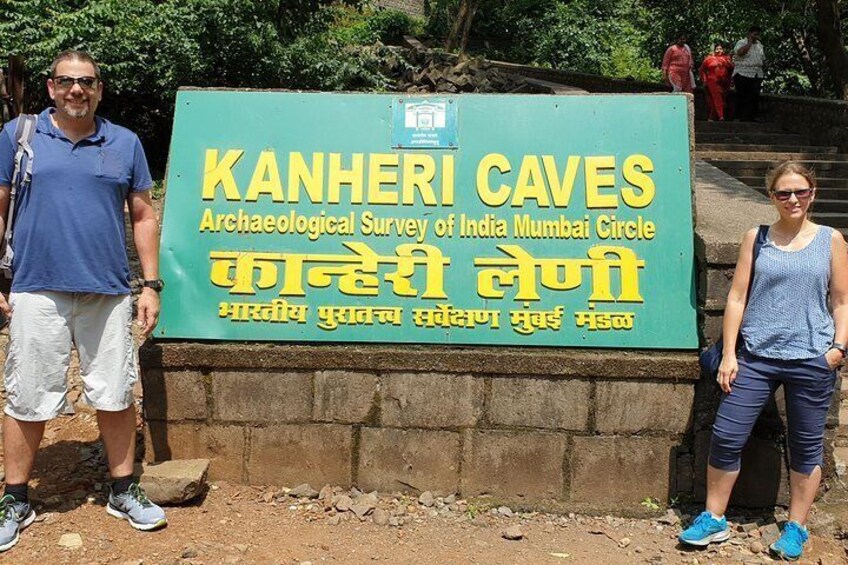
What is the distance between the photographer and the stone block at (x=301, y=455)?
12.4 ft

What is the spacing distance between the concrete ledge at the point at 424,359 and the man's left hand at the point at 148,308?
0.26 m

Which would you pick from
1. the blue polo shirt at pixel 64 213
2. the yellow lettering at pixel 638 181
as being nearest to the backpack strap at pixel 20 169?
the blue polo shirt at pixel 64 213

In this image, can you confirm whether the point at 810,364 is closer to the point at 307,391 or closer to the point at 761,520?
the point at 761,520

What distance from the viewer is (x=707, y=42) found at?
51.9 ft

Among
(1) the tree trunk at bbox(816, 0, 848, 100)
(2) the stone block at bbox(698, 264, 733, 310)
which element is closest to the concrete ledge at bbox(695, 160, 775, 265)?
(2) the stone block at bbox(698, 264, 733, 310)

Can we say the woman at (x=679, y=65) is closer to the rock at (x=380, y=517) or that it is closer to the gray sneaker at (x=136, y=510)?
the rock at (x=380, y=517)

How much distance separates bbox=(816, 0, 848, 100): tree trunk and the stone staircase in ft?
4.72

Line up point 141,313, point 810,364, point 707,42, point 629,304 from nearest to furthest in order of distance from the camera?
1. point 810,364
2. point 141,313
3. point 629,304
4. point 707,42

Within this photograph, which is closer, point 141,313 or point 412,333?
point 141,313

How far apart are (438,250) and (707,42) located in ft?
45.8

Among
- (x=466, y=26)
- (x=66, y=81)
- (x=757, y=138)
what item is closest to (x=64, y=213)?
(x=66, y=81)

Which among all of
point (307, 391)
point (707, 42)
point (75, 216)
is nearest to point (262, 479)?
point (307, 391)

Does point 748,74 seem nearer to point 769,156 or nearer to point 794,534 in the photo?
point 769,156

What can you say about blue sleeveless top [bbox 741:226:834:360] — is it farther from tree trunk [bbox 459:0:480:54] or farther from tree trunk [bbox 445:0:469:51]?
tree trunk [bbox 445:0:469:51]
